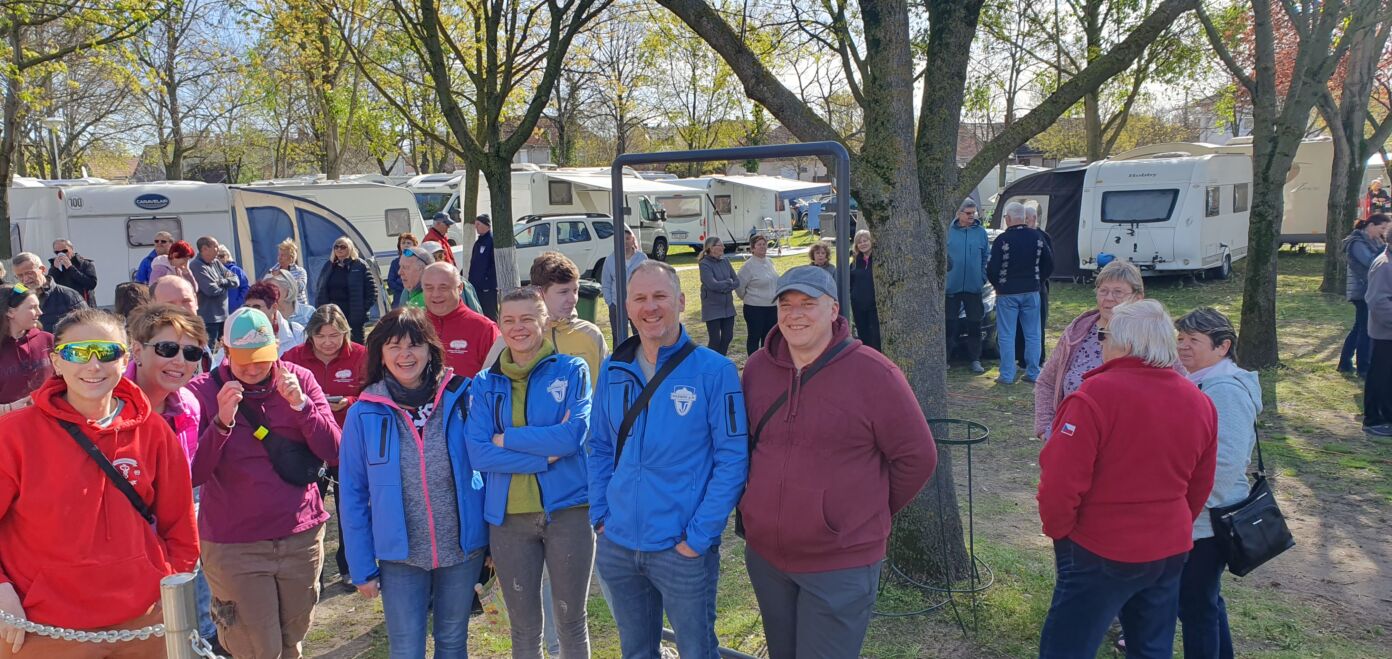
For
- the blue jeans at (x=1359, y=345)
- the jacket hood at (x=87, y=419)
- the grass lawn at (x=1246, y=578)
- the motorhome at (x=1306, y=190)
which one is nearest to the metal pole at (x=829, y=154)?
the grass lawn at (x=1246, y=578)

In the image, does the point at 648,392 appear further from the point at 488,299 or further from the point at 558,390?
the point at 488,299

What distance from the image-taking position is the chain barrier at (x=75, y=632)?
272 centimetres

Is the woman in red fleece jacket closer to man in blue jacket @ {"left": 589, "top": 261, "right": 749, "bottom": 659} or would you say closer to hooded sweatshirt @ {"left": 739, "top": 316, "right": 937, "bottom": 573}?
man in blue jacket @ {"left": 589, "top": 261, "right": 749, "bottom": 659}

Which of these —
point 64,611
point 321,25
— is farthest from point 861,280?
point 321,25

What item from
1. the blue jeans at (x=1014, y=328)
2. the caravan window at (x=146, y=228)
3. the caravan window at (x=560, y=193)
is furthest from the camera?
the caravan window at (x=560, y=193)

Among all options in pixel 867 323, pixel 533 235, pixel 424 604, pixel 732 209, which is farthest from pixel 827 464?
pixel 732 209

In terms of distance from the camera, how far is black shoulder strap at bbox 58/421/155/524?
2.85 meters

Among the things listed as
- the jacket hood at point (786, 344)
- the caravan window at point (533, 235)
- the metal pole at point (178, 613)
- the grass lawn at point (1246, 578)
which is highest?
the caravan window at point (533, 235)

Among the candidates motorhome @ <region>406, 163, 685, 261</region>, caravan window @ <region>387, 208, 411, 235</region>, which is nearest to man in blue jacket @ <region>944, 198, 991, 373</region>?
caravan window @ <region>387, 208, 411, 235</region>

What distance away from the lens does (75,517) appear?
2.82m

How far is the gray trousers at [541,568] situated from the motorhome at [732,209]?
26529mm

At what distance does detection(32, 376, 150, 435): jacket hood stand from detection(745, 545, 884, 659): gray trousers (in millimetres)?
2087

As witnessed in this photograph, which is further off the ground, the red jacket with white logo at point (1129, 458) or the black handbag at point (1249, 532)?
the red jacket with white logo at point (1129, 458)

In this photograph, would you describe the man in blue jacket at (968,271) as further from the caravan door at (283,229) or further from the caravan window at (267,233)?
the caravan window at (267,233)
